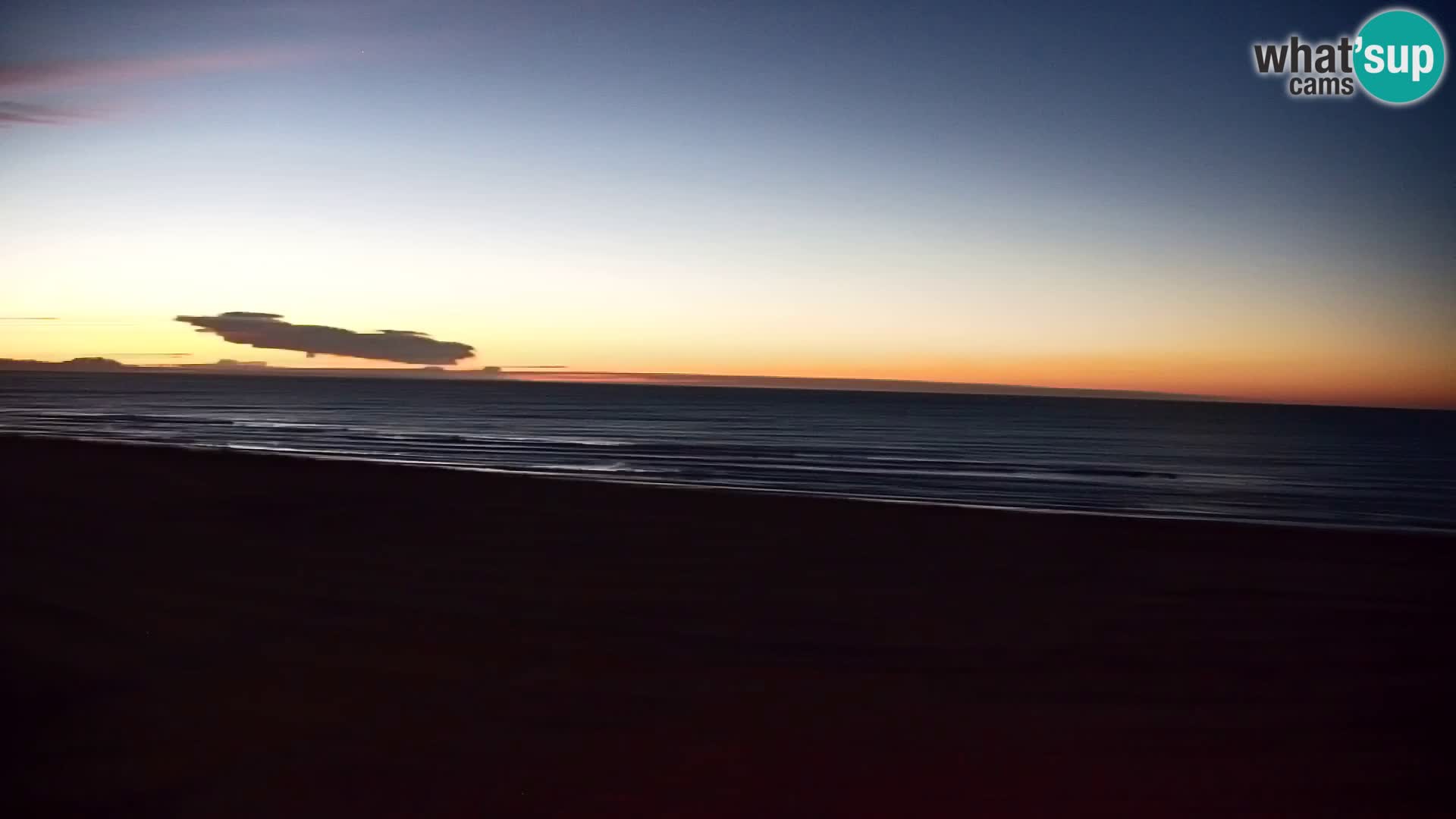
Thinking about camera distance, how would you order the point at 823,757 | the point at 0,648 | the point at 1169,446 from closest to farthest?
the point at 823,757 < the point at 0,648 < the point at 1169,446

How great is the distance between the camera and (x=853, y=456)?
1496 inches

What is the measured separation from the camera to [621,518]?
13727mm

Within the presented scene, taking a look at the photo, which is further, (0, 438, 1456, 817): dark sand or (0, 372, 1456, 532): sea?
(0, 372, 1456, 532): sea

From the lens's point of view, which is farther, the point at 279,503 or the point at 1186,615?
the point at 279,503

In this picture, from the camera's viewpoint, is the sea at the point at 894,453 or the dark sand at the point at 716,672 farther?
the sea at the point at 894,453

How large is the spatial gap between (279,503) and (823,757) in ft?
40.2

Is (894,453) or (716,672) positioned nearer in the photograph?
(716,672)

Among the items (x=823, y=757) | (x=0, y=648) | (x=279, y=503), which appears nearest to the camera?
(x=823, y=757)

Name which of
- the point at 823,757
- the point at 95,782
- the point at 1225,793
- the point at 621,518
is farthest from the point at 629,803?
the point at 621,518

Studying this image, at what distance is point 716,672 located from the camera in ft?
21.4

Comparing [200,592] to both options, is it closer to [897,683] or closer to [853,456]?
[897,683]

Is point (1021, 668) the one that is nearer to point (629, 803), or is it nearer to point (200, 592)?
point (629, 803)

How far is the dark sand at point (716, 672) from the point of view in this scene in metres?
4.58

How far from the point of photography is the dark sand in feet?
15.0
